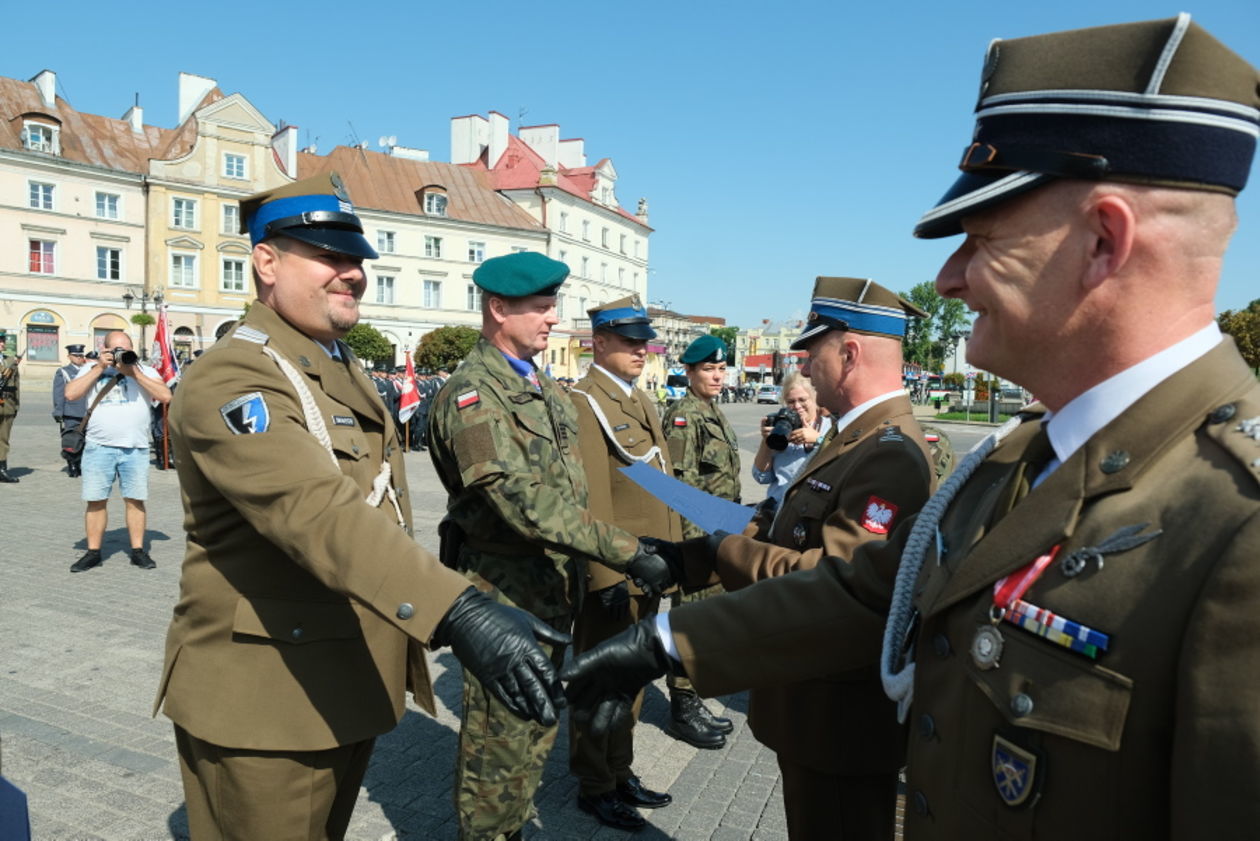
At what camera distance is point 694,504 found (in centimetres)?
293

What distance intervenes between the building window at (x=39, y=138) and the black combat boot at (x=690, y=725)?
153ft

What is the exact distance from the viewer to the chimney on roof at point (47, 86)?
41625mm

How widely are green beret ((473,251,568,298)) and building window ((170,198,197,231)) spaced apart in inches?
1824

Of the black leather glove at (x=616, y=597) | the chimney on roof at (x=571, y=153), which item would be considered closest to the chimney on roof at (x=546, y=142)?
the chimney on roof at (x=571, y=153)

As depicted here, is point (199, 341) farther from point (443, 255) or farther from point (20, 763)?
point (20, 763)

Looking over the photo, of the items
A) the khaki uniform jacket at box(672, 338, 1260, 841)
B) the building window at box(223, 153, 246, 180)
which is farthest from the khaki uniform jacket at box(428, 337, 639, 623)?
the building window at box(223, 153, 246, 180)

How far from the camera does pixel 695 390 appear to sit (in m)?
6.81

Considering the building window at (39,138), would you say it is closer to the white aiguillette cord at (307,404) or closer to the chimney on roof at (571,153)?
the chimney on roof at (571,153)

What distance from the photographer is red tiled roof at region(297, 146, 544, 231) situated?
50.5 meters

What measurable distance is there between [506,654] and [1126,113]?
153 cm

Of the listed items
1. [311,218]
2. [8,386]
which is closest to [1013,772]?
[311,218]

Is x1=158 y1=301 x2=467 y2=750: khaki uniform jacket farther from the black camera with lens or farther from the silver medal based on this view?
the black camera with lens

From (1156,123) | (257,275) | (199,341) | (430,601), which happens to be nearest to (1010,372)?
(1156,123)

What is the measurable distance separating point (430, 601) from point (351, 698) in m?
0.66
